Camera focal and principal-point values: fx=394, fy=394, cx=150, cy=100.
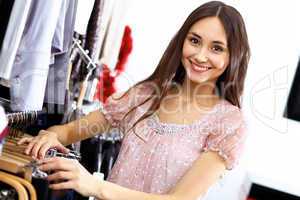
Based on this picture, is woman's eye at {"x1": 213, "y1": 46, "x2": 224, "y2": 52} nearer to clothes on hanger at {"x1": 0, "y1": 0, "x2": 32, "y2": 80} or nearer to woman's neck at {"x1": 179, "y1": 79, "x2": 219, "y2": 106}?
woman's neck at {"x1": 179, "y1": 79, "x2": 219, "y2": 106}

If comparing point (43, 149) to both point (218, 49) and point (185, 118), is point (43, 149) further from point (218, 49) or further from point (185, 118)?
point (218, 49)

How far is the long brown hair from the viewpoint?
1.05m

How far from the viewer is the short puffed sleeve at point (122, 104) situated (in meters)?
1.22

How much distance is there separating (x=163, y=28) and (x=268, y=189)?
51.6 inches

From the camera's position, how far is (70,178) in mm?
801

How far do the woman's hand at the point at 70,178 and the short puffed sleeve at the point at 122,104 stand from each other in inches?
16.0

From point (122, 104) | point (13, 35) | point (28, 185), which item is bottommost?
point (28, 185)

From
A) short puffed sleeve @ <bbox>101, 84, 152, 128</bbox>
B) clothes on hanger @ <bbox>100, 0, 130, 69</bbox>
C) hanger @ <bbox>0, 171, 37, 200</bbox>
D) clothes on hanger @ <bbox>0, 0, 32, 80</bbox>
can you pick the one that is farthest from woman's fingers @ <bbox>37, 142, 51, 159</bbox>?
clothes on hanger @ <bbox>100, 0, 130, 69</bbox>

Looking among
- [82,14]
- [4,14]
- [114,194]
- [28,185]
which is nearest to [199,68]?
[114,194]

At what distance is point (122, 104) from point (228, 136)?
0.37 meters

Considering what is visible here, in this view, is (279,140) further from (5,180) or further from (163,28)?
(5,180)

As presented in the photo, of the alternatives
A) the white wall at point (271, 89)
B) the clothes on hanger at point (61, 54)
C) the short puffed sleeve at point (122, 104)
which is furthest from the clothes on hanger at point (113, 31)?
the short puffed sleeve at point (122, 104)

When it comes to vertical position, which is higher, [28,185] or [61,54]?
[61,54]

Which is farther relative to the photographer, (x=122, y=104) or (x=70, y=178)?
(x=122, y=104)
